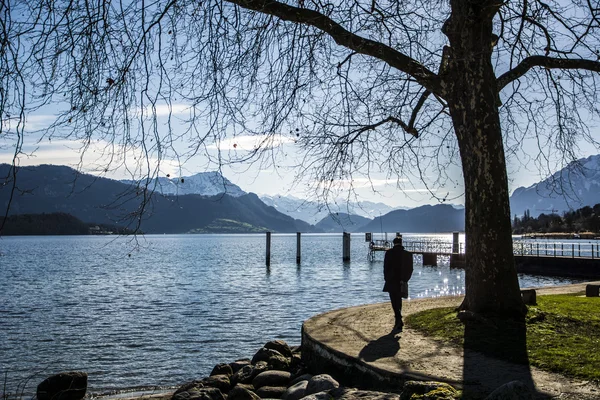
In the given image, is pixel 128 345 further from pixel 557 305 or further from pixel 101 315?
pixel 557 305

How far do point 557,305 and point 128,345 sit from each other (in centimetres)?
1306

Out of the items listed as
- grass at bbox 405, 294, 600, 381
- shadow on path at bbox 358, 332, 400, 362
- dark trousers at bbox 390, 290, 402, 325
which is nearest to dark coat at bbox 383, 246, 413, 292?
dark trousers at bbox 390, 290, 402, 325

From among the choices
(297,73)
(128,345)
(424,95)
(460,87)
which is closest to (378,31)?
(297,73)

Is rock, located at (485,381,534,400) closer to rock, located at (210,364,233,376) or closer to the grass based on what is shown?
the grass

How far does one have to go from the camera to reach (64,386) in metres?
11.6

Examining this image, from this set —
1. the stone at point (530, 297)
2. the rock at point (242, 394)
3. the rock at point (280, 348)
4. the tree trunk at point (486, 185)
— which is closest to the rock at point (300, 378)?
the rock at point (242, 394)

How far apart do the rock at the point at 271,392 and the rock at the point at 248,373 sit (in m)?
1.16

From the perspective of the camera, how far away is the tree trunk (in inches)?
385

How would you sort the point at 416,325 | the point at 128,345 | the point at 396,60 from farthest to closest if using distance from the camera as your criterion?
the point at 128,345, the point at 416,325, the point at 396,60

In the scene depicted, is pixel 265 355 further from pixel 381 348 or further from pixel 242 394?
pixel 381 348

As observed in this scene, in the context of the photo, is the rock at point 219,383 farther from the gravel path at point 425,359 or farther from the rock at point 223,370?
the gravel path at point 425,359

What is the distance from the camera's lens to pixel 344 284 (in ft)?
128

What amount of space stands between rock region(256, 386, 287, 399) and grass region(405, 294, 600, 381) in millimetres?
2902

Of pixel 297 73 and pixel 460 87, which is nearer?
pixel 297 73
